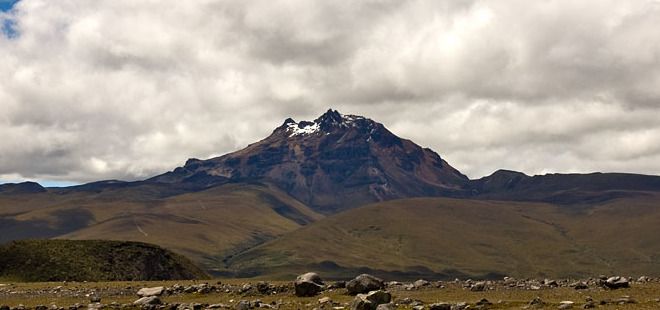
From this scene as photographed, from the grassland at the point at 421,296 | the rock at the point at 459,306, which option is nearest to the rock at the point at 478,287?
the grassland at the point at 421,296

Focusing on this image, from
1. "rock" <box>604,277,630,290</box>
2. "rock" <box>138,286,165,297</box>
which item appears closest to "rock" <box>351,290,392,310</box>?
"rock" <box>604,277,630,290</box>

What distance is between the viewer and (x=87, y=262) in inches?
4818

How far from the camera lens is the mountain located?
382ft

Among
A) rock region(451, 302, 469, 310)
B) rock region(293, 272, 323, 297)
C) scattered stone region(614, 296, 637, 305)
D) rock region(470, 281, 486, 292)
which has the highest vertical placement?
rock region(293, 272, 323, 297)

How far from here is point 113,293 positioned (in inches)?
2958

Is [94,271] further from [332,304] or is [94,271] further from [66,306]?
[332,304]

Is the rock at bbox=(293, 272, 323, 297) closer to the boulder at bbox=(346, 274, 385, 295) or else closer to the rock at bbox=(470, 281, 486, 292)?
the boulder at bbox=(346, 274, 385, 295)

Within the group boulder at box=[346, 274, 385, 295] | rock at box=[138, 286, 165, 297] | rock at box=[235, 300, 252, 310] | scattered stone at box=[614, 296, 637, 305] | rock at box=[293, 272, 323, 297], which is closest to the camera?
scattered stone at box=[614, 296, 637, 305]

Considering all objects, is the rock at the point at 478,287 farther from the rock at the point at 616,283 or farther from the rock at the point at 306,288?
the rock at the point at 306,288

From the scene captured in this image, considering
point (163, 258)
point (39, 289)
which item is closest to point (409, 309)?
point (39, 289)

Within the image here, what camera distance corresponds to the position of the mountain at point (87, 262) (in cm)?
11644

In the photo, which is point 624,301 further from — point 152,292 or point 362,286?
point 152,292

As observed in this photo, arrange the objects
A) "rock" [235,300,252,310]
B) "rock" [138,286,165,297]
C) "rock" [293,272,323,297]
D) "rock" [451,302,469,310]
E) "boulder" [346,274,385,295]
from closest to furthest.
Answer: "rock" [451,302,469,310] → "rock" [235,300,252,310] → "boulder" [346,274,385,295] → "rock" [293,272,323,297] → "rock" [138,286,165,297]

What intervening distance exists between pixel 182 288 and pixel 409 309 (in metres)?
34.4
